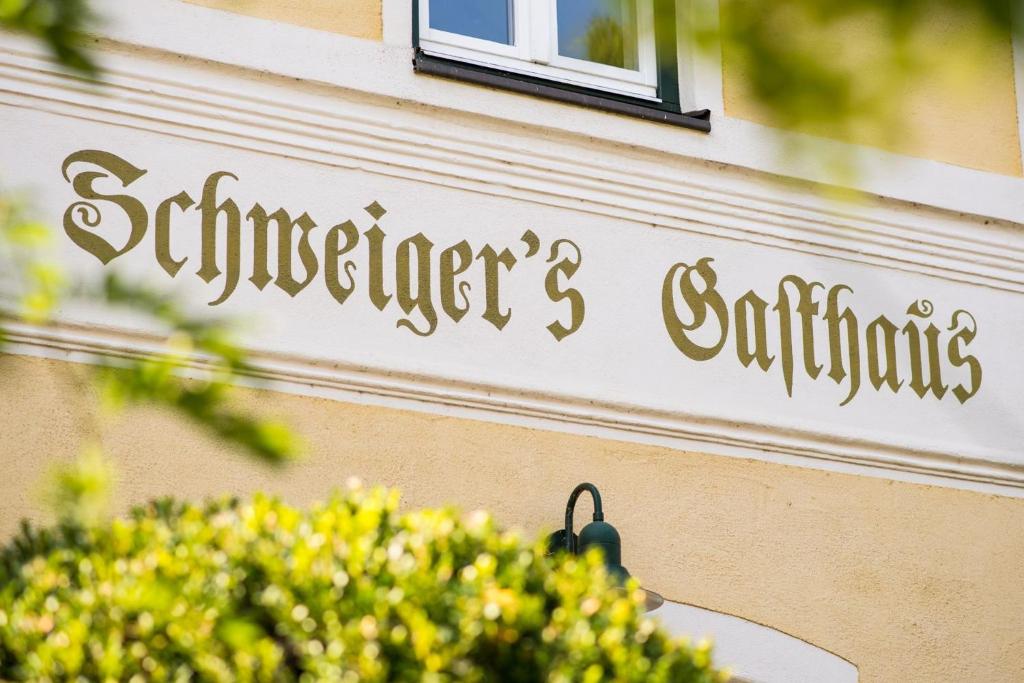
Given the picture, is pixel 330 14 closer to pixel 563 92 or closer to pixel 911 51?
pixel 563 92

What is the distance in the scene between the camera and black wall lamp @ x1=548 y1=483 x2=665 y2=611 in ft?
17.2

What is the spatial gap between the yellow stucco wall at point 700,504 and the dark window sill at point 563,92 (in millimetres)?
1268

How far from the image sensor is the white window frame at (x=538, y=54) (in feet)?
20.6

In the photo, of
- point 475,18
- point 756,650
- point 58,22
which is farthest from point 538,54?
point 58,22

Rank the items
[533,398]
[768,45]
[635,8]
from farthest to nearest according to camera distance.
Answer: [533,398] < [635,8] < [768,45]

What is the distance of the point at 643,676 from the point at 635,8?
159 centimetres

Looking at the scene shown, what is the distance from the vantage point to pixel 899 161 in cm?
156

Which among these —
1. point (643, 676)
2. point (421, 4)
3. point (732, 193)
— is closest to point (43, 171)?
point (421, 4)

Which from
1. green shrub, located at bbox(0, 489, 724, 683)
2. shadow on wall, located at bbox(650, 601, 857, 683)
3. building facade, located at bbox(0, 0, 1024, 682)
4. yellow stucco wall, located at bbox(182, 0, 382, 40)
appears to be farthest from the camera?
yellow stucco wall, located at bbox(182, 0, 382, 40)

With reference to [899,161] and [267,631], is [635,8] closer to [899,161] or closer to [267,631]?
[899,161]

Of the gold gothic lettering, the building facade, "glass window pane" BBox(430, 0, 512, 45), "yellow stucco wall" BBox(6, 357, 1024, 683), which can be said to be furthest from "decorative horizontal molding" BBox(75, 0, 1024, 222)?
"yellow stucco wall" BBox(6, 357, 1024, 683)

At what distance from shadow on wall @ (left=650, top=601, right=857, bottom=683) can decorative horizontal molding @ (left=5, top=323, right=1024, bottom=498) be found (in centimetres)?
61

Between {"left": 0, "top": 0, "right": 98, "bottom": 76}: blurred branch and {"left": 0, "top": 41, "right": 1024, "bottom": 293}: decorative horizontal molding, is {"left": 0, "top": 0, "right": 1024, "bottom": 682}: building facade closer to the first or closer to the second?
{"left": 0, "top": 41, "right": 1024, "bottom": 293}: decorative horizontal molding

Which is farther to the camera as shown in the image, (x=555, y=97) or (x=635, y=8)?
(x=555, y=97)
